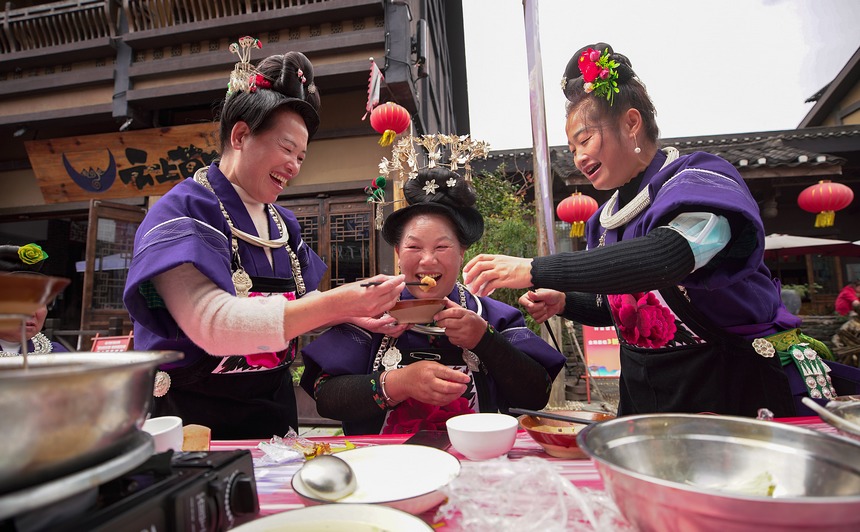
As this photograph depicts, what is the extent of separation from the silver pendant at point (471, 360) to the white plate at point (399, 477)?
114 centimetres

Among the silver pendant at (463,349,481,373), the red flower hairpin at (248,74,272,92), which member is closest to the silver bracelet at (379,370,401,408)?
the silver pendant at (463,349,481,373)

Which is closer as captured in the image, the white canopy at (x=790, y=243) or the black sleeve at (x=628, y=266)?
the black sleeve at (x=628, y=266)

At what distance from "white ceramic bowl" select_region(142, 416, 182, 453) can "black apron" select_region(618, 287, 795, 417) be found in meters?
2.22

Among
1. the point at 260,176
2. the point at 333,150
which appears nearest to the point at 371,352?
the point at 260,176

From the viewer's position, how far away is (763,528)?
0.69m

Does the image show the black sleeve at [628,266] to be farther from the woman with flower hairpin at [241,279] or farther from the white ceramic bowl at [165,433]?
the white ceramic bowl at [165,433]

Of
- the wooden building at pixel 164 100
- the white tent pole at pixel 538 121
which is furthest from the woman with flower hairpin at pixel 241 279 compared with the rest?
the wooden building at pixel 164 100

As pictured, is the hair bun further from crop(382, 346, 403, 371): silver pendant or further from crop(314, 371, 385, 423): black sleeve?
crop(314, 371, 385, 423): black sleeve

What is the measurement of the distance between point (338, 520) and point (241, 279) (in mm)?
1554

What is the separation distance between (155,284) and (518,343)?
191 cm

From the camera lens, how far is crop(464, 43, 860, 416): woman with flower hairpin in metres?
1.92

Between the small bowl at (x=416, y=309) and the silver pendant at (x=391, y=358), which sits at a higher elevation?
the small bowl at (x=416, y=309)

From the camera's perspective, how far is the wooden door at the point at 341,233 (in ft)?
26.1

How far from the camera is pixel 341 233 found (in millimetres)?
7984
